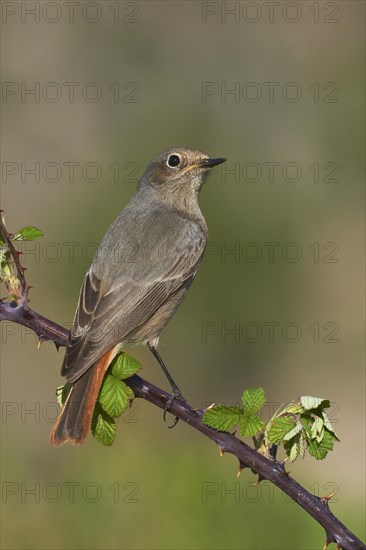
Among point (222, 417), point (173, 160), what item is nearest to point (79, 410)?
point (222, 417)

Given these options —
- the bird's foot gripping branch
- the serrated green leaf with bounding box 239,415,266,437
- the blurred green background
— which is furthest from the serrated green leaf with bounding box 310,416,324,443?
the blurred green background

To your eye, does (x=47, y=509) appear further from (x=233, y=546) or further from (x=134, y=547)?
(x=233, y=546)

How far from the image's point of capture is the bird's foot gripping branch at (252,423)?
260 centimetres

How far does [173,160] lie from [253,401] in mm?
2765

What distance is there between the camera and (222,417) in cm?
274

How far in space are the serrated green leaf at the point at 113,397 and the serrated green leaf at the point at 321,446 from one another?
602mm

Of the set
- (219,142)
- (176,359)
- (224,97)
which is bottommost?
(176,359)

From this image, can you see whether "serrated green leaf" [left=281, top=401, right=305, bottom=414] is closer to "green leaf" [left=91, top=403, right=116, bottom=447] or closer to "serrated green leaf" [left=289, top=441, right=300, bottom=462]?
"serrated green leaf" [left=289, top=441, right=300, bottom=462]

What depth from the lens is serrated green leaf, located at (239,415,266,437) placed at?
267cm

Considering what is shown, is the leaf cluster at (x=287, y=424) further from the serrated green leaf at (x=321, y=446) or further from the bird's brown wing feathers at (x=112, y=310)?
the bird's brown wing feathers at (x=112, y=310)

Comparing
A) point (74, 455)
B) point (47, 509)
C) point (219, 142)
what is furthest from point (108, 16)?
point (47, 509)

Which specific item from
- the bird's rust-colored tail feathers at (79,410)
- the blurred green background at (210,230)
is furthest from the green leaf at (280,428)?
the blurred green background at (210,230)

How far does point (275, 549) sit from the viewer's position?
17.0ft

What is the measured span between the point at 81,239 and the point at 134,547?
12.3 ft
